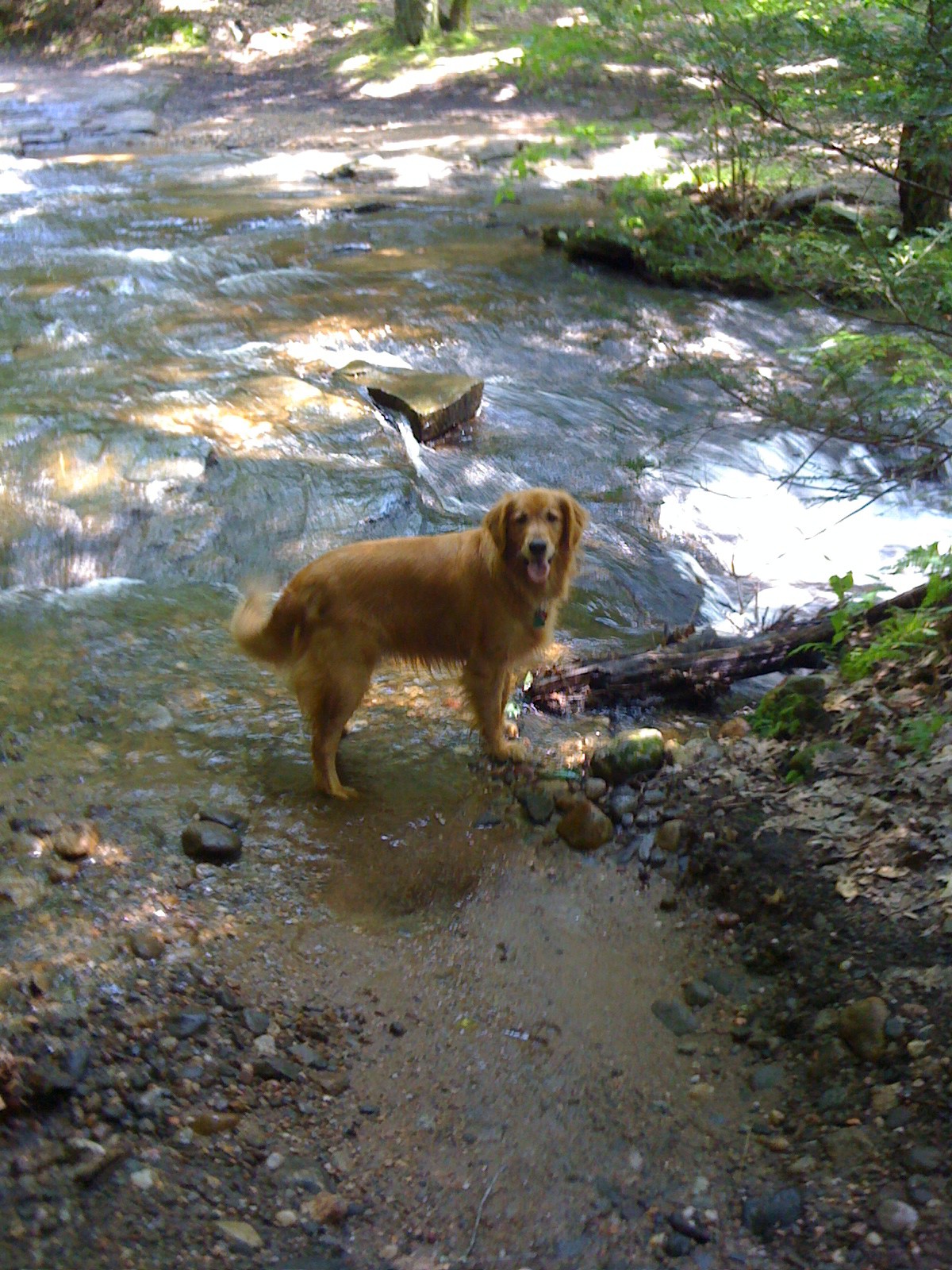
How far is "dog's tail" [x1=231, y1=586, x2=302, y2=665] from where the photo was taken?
16.7 ft

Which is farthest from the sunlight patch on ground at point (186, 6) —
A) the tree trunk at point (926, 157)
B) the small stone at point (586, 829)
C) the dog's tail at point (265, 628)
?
the small stone at point (586, 829)

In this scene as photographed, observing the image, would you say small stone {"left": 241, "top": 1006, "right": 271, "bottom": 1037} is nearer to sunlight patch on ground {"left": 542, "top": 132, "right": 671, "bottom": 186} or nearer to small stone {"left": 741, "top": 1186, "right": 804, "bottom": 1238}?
small stone {"left": 741, "top": 1186, "right": 804, "bottom": 1238}

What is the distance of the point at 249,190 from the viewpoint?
1623 centimetres

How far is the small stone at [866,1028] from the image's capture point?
3363mm

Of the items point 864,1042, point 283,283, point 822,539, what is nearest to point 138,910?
point 864,1042

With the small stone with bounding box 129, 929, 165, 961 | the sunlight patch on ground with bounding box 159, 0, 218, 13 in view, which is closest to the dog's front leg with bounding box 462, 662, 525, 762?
the small stone with bounding box 129, 929, 165, 961

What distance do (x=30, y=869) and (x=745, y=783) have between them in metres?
3.02

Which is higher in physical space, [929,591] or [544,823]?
[929,591]

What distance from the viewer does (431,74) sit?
25.0 metres

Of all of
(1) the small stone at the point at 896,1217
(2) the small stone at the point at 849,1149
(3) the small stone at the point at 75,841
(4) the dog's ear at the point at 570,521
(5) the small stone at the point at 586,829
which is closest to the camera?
(1) the small stone at the point at 896,1217

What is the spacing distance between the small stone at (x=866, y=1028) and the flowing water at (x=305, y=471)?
168 cm

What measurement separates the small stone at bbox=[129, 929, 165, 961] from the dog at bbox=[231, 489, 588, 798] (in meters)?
1.31

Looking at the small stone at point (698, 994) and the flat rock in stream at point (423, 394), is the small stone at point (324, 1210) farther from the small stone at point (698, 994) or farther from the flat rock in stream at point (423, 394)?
the flat rock in stream at point (423, 394)

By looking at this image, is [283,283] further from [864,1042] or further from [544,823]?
[864,1042]
